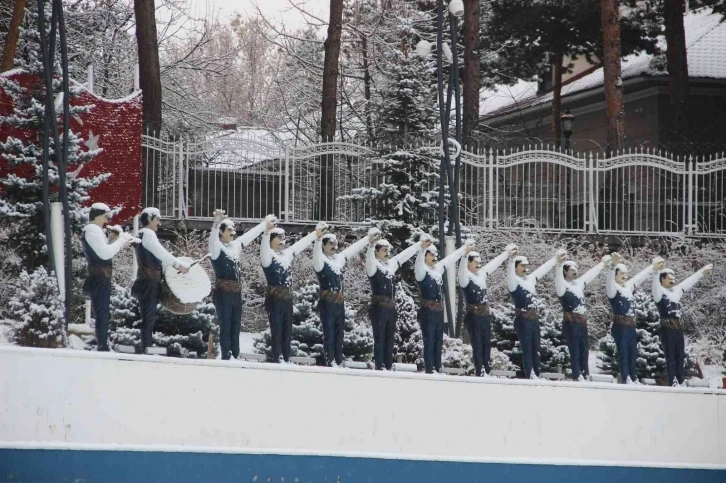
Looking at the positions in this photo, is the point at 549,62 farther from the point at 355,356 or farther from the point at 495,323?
the point at 355,356

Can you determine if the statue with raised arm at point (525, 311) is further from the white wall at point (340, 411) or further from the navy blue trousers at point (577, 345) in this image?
the white wall at point (340, 411)

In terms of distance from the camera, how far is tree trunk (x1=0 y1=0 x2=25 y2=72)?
21859 millimetres

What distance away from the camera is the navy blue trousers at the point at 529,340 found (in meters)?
15.6

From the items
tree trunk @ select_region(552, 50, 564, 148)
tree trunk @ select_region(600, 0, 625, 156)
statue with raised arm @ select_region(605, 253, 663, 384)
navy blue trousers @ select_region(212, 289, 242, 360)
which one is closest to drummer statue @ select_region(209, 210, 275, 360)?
navy blue trousers @ select_region(212, 289, 242, 360)

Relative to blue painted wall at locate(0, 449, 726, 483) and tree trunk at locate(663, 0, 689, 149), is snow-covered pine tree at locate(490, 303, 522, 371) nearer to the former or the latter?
blue painted wall at locate(0, 449, 726, 483)

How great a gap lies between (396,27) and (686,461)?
60.2 feet

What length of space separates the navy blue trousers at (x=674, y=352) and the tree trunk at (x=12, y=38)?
11.5 m

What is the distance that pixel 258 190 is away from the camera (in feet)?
73.4

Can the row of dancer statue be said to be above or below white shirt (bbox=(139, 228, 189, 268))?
below

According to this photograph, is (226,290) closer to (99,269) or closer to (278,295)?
(278,295)

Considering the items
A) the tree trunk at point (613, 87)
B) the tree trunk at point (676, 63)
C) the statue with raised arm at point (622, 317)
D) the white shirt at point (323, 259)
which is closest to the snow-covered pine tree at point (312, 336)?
the white shirt at point (323, 259)

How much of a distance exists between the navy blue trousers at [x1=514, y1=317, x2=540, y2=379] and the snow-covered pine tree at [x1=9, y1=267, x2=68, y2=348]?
5.15 meters

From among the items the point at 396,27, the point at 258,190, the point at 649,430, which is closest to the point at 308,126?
the point at 396,27

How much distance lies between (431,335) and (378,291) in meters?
0.85
